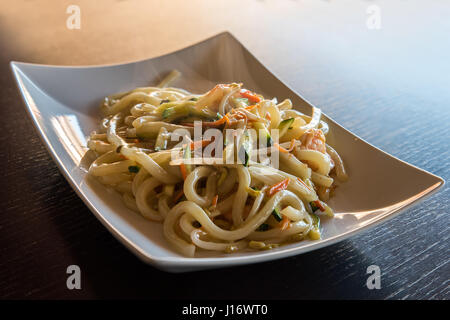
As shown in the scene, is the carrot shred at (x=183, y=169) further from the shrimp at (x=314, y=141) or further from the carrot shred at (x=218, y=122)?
the shrimp at (x=314, y=141)

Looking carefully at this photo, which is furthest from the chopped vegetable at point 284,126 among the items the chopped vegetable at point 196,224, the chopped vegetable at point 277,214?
the chopped vegetable at point 196,224

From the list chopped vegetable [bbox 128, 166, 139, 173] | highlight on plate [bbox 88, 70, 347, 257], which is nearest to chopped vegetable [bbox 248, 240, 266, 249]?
highlight on plate [bbox 88, 70, 347, 257]

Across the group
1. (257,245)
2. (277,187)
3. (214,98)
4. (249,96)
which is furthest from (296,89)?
(257,245)

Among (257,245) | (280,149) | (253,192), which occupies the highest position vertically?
(280,149)

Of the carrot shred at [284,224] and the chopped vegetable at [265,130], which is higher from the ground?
the chopped vegetable at [265,130]

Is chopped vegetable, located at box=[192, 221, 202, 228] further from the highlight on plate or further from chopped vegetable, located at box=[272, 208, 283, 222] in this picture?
chopped vegetable, located at box=[272, 208, 283, 222]

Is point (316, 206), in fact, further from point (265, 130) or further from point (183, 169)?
point (183, 169)

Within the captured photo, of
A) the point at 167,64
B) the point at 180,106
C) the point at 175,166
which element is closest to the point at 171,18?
the point at 167,64
